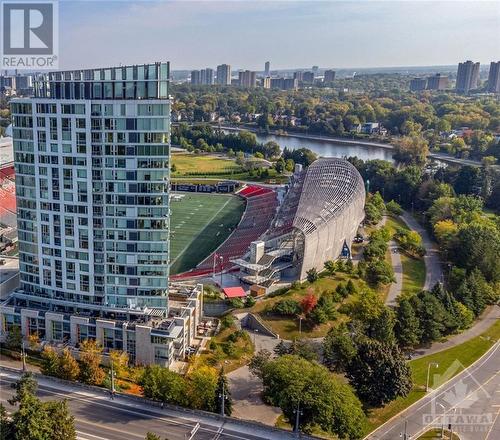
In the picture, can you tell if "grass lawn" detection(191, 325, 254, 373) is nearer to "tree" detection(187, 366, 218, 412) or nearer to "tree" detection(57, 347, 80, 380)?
"tree" detection(187, 366, 218, 412)

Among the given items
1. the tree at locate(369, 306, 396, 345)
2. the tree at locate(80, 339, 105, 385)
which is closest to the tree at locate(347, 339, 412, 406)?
the tree at locate(369, 306, 396, 345)

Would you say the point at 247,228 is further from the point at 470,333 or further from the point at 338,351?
the point at 338,351

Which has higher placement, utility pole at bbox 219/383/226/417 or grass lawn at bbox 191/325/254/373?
utility pole at bbox 219/383/226/417

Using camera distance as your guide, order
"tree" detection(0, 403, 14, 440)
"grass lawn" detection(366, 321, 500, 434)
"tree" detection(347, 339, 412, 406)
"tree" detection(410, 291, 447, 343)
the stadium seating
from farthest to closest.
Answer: the stadium seating → "tree" detection(410, 291, 447, 343) → "grass lawn" detection(366, 321, 500, 434) → "tree" detection(347, 339, 412, 406) → "tree" detection(0, 403, 14, 440)

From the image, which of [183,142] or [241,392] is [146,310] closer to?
[241,392]

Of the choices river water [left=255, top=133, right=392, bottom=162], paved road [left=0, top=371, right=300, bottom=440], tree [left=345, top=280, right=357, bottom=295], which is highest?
river water [left=255, top=133, right=392, bottom=162]

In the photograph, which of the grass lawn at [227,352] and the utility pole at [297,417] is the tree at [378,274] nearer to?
the grass lawn at [227,352]
